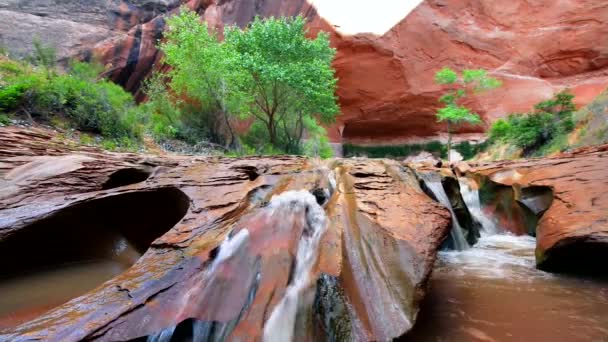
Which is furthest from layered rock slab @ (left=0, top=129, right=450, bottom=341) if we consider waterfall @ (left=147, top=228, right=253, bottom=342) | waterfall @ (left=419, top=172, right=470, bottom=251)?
waterfall @ (left=419, top=172, right=470, bottom=251)

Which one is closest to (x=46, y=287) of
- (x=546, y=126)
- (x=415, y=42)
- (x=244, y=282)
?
(x=244, y=282)

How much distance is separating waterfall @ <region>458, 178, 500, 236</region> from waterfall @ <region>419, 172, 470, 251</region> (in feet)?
4.56

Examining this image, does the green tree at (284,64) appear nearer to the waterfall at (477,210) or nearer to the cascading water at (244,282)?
the waterfall at (477,210)

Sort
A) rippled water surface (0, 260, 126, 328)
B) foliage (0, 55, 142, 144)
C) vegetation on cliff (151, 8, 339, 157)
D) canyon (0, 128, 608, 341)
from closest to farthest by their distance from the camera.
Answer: canyon (0, 128, 608, 341) → rippled water surface (0, 260, 126, 328) → foliage (0, 55, 142, 144) → vegetation on cliff (151, 8, 339, 157)

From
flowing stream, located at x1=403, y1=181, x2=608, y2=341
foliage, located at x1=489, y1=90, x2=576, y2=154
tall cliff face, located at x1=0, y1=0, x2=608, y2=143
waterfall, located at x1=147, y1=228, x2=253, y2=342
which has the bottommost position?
flowing stream, located at x1=403, y1=181, x2=608, y2=341

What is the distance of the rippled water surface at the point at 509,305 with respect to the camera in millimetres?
2375

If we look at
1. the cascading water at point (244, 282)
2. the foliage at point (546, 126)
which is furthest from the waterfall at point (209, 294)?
the foliage at point (546, 126)

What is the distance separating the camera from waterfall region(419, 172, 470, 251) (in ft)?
17.2

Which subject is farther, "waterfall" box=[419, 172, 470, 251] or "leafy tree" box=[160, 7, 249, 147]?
"leafy tree" box=[160, 7, 249, 147]

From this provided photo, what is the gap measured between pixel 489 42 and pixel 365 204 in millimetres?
20685

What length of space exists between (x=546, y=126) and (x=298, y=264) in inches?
477

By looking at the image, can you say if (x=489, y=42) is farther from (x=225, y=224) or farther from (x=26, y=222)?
(x=26, y=222)

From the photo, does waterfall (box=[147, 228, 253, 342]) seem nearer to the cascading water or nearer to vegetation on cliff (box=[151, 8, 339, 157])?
the cascading water

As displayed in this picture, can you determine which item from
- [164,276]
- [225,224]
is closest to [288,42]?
[225,224]
